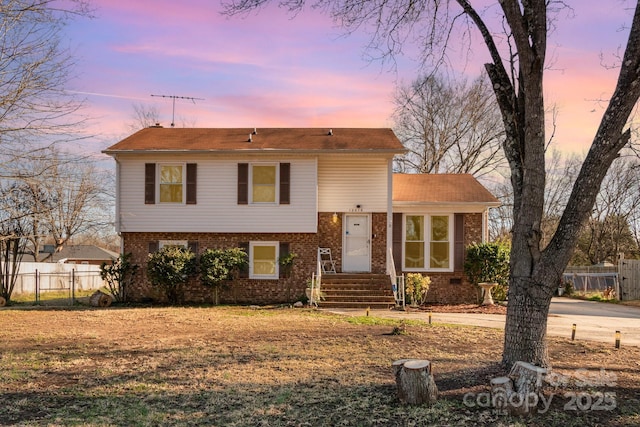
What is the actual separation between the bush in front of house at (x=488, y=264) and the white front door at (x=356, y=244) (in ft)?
11.0

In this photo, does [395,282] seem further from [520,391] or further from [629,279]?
[629,279]

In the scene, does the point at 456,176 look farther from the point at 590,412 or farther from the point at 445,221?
the point at 590,412

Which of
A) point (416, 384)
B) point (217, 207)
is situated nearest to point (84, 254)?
point (217, 207)

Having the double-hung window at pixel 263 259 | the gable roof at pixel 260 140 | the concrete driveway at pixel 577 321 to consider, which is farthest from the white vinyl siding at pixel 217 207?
the concrete driveway at pixel 577 321

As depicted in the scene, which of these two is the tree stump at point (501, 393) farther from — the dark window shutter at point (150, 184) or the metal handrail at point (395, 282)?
the dark window shutter at point (150, 184)

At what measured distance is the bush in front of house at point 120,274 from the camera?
1834 cm

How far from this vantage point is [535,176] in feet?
23.3

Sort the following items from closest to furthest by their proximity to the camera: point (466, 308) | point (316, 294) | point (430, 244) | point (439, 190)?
1. point (316, 294)
2. point (466, 308)
3. point (430, 244)
4. point (439, 190)

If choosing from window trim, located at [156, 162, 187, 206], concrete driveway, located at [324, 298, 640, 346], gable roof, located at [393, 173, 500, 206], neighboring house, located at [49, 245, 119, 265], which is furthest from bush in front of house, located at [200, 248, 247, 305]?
neighboring house, located at [49, 245, 119, 265]

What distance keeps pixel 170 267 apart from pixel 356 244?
6.16 m

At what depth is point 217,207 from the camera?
18.6 metres

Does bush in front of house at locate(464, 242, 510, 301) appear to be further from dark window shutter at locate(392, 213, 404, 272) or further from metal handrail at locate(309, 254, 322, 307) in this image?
metal handrail at locate(309, 254, 322, 307)

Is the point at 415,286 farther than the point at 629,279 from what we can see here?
No

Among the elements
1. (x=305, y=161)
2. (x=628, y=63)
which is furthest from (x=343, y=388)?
(x=305, y=161)
